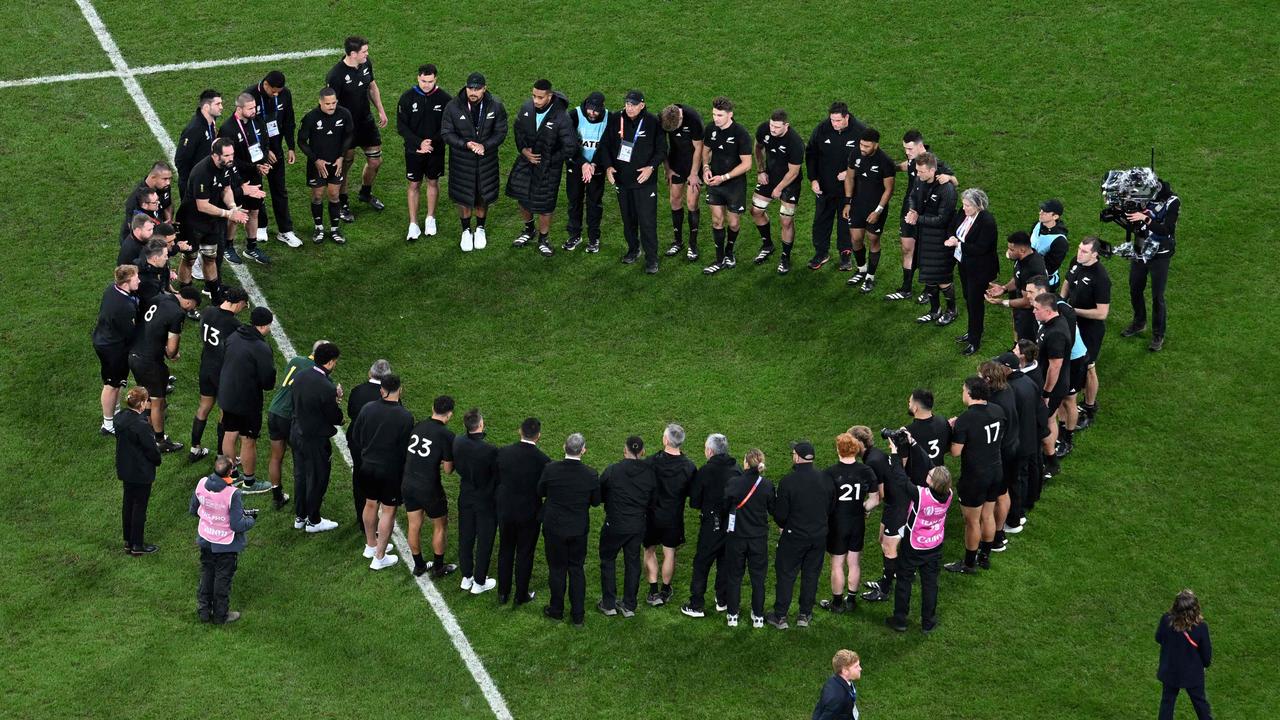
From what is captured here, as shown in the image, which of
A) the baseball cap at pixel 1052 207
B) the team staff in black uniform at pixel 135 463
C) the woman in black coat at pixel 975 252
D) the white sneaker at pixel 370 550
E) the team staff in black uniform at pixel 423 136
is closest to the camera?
the team staff in black uniform at pixel 135 463

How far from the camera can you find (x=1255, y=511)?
16.2 meters

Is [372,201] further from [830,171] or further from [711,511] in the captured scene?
[711,511]

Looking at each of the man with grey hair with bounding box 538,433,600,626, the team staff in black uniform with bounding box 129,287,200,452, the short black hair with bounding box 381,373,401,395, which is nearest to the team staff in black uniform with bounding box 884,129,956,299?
the man with grey hair with bounding box 538,433,600,626

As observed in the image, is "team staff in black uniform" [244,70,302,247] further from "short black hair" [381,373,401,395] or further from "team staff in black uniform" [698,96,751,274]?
"short black hair" [381,373,401,395]

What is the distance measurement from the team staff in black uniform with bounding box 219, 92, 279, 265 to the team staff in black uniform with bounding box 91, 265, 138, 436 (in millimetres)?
2793

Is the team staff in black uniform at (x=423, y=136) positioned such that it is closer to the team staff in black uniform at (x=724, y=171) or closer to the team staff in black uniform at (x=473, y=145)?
the team staff in black uniform at (x=473, y=145)

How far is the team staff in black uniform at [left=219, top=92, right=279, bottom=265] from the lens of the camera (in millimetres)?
19297

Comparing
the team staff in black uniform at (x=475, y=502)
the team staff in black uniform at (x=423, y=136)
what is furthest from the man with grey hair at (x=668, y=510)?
A: the team staff in black uniform at (x=423, y=136)

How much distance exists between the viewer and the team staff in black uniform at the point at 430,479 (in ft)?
49.1

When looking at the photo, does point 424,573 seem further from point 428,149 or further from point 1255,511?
point 1255,511

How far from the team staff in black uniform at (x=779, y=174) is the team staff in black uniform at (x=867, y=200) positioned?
0.61m

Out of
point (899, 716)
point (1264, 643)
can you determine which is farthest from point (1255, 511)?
point (899, 716)

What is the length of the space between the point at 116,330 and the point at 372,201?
4980 mm

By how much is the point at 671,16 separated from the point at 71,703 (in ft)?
45.2
